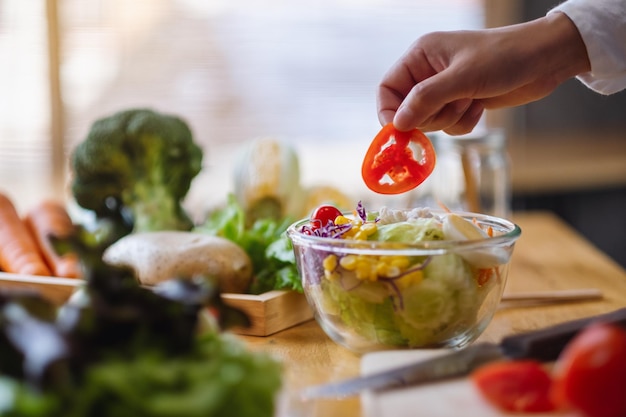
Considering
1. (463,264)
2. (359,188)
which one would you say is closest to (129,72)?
(359,188)

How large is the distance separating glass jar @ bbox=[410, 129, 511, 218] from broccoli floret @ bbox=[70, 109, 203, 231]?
0.77 metres

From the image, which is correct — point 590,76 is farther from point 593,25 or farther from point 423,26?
point 423,26

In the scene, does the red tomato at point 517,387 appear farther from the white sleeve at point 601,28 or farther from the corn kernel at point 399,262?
the white sleeve at point 601,28

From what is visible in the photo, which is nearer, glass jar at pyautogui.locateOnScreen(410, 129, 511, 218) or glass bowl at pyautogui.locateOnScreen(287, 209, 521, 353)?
glass bowl at pyautogui.locateOnScreen(287, 209, 521, 353)

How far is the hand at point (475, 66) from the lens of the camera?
1.36 meters

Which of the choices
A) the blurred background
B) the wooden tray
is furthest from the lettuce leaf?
the blurred background

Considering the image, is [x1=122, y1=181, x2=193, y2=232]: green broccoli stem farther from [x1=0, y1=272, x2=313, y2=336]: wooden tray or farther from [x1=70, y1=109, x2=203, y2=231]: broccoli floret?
[x1=0, y1=272, x2=313, y2=336]: wooden tray

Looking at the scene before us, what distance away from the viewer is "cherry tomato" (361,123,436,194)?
1.42 metres

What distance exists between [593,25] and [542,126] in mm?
2557

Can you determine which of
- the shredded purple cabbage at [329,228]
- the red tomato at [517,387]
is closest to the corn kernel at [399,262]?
the shredded purple cabbage at [329,228]

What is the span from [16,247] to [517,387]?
1.37 m

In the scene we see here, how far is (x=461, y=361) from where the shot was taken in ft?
3.38

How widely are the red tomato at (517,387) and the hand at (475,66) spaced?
0.56 meters

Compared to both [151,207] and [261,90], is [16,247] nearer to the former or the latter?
[151,207]
